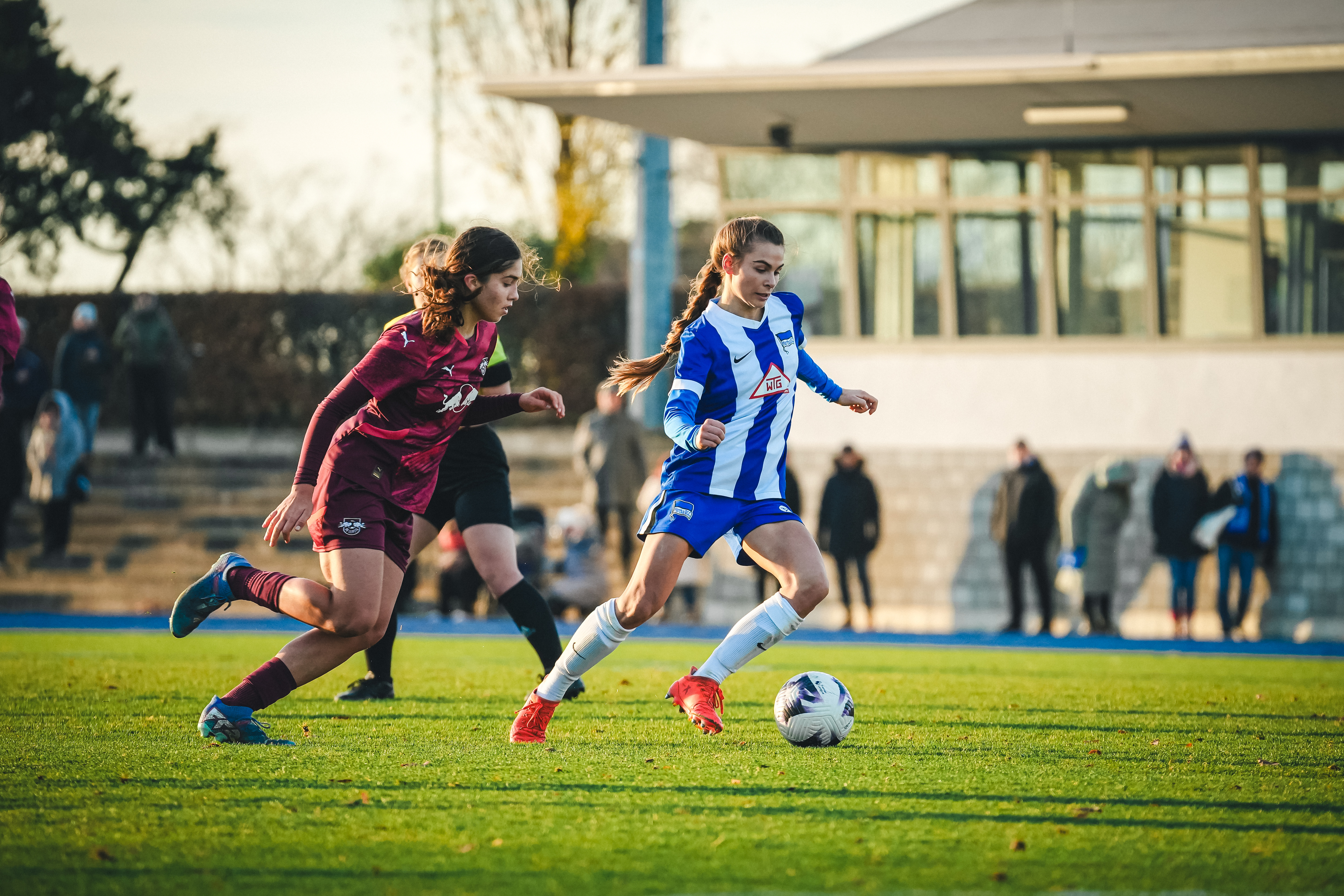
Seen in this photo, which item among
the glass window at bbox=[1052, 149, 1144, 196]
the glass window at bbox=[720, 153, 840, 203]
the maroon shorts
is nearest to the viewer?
the maroon shorts

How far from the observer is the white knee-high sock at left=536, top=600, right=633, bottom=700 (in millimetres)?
5859

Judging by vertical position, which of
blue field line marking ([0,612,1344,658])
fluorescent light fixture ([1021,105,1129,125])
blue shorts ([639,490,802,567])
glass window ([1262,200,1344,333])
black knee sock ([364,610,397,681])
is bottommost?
blue field line marking ([0,612,1344,658])

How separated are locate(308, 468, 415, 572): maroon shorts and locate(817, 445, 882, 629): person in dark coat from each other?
11371 millimetres

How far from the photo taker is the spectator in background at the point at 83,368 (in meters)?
19.6

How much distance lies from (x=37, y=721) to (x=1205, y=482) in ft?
42.0

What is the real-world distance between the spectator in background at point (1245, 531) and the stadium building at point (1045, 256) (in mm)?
698

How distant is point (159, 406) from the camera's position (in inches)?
852

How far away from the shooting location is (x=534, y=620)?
7594mm

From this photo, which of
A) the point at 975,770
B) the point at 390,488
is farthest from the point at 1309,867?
the point at 390,488

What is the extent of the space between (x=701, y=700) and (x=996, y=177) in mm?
13847

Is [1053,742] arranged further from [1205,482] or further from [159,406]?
[159,406]

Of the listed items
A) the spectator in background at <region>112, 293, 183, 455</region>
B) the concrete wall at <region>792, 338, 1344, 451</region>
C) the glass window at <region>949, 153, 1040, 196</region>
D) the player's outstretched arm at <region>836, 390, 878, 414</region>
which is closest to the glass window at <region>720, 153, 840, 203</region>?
the glass window at <region>949, 153, 1040, 196</region>

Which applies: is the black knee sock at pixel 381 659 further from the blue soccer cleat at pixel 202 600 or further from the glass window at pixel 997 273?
the glass window at pixel 997 273

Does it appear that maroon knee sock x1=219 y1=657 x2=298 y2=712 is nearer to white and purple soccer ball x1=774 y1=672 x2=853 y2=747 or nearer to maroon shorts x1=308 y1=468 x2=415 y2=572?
maroon shorts x1=308 y1=468 x2=415 y2=572
